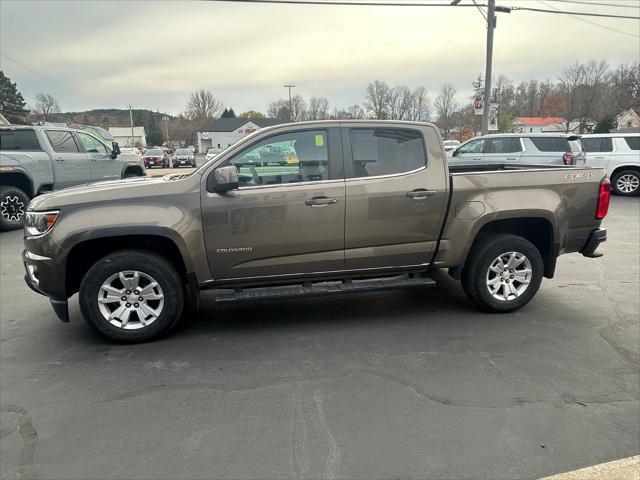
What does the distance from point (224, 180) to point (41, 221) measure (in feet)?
5.21

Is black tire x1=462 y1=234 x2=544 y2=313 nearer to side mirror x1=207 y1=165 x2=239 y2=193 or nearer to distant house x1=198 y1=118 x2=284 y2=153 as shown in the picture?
side mirror x1=207 y1=165 x2=239 y2=193

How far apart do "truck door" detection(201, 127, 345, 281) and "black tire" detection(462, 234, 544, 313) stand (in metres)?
1.39

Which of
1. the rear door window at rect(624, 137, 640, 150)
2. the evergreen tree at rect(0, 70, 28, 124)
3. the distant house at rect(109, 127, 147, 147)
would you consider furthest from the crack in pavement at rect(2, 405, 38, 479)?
the distant house at rect(109, 127, 147, 147)

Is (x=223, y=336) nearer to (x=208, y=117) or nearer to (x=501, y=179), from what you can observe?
(x=501, y=179)

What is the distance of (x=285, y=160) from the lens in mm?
4273

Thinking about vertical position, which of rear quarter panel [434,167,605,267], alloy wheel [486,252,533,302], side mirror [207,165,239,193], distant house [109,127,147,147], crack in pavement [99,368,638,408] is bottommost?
crack in pavement [99,368,638,408]

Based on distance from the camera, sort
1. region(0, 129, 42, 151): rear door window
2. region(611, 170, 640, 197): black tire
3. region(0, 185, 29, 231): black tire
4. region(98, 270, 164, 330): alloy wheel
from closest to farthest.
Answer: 1. region(98, 270, 164, 330): alloy wheel
2. region(0, 185, 29, 231): black tire
3. region(0, 129, 42, 151): rear door window
4. region(611, 170, 640, 197): black tire

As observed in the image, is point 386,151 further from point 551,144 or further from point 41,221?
point 551,144

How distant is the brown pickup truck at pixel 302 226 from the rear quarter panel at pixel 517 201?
0.01 m

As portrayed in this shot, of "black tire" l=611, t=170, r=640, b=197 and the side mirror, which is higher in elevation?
the side mirror

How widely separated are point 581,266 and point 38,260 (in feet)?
22.0

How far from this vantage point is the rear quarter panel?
14.8 ft

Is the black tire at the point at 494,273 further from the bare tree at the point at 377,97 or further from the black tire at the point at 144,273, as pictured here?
the bare tree at the point at 377,97

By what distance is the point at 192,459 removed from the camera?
260 cm
